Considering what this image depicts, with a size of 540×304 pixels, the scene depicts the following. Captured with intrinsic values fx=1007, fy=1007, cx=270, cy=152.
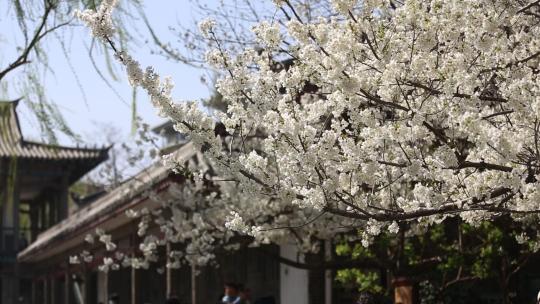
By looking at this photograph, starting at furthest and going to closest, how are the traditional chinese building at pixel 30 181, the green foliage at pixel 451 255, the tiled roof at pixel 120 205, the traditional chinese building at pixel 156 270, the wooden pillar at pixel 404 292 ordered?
1. the traditional chinese building at pixel 30 181
2. the traditional chinese building at pixel 156 270
3. the tiled roof at pixel 120 205
4. the green foliage at pixel 451 255
5. the wooden pillar at pixel 404 292

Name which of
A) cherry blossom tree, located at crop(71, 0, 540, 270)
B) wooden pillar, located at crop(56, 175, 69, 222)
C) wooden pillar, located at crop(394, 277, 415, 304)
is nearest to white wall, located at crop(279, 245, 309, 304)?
wooden pillar, located at crop(394, 277, 415, 304)

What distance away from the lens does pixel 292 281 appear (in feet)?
54.3

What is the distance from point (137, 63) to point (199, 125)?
58 centimetres

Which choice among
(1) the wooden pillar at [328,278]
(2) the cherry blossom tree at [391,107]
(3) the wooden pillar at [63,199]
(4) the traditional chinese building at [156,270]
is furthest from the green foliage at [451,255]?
(3) the wooden pillar at [63,199]

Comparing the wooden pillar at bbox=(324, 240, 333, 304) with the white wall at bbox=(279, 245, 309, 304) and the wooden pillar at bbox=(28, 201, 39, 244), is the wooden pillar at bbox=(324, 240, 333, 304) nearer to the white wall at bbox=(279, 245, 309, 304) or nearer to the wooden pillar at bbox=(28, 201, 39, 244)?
the white wall at bbox=(279, 245, 309, 304)

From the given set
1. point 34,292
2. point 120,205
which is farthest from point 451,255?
point 34,292

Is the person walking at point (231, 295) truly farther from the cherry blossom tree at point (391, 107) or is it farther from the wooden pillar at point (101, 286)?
the wooden pillar at point (101, 286)

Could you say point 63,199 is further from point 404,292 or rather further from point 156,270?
point 404,292

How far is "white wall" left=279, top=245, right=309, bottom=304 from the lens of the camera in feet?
52.9

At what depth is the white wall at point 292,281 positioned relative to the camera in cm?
1611

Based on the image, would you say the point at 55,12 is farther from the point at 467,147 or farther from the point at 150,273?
the point at 150,273

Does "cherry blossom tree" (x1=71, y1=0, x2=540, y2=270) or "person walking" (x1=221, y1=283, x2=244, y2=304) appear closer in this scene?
"cherry blossom tree" (x1=71, y1=0, x2=540, y2=270)

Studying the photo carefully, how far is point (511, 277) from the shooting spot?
12.7 m

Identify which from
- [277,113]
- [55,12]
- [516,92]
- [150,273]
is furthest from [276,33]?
[150,273]
